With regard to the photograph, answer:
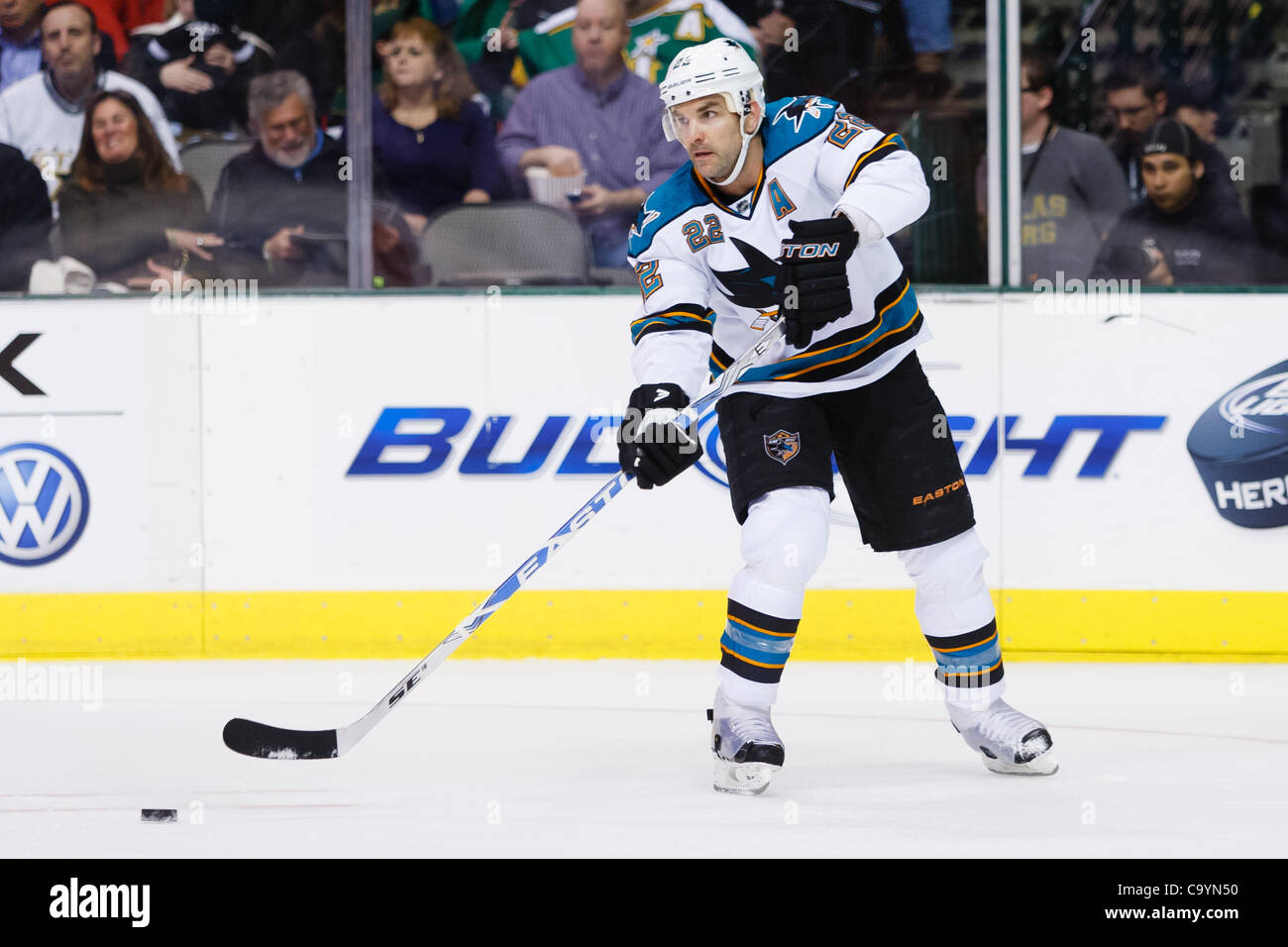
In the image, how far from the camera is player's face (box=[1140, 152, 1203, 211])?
442 cm

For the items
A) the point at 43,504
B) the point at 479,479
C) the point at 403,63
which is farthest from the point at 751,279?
the point at 43,504

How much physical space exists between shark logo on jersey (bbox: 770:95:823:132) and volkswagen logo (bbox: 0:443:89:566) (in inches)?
94.9

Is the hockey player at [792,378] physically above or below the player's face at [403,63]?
below

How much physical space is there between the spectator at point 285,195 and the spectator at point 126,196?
9 centimetres

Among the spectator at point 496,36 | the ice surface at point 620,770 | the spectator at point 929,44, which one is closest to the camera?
the ice surface at point 620,770

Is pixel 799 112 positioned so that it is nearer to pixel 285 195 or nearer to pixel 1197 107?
pixel 1197 107

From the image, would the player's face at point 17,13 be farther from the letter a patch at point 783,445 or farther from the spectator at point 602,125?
the letter a patch at point 783,445

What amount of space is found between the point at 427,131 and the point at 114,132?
92 cm

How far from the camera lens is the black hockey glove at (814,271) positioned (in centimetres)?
273

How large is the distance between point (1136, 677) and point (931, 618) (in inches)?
51.6

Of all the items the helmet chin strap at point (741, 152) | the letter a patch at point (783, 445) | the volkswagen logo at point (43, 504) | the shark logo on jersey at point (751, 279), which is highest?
the helmet chin strap at point (741, 152)

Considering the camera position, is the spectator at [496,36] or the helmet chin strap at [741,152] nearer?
the helmet chin strap at [741,152]

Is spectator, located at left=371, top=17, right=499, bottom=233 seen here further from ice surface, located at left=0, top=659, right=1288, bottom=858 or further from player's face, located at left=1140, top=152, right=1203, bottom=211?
player's face, located at left=1140, top=152, right=1203, bottom=211

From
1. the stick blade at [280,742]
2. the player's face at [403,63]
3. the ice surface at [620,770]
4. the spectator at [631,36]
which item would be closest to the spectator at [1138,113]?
the spectator at [631,36]
